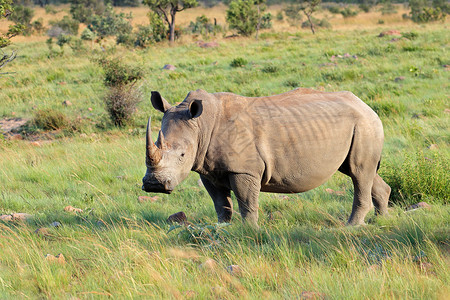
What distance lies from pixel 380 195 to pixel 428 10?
114ft

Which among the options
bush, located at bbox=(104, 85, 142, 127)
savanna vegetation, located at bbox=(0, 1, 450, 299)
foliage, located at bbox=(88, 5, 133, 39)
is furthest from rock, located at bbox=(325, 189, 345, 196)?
foliage, located at bbox=(88, 5, 133, 39)

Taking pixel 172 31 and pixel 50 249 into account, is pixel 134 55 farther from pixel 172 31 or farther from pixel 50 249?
pixel 50 249

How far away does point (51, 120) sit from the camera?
12.6 meters

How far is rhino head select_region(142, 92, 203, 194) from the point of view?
4.64m

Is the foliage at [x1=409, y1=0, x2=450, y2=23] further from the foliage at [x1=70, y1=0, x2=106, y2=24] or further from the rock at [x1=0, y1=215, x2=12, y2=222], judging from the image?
the rock at [x1=0, y1=215, x2=12, y2=222]

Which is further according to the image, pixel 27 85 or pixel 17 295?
pixel 27 85

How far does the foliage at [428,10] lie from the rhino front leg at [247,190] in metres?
33.8

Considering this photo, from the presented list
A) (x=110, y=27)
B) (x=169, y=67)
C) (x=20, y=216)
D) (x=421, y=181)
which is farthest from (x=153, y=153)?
(x=110, y=27)

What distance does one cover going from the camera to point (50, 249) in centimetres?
492

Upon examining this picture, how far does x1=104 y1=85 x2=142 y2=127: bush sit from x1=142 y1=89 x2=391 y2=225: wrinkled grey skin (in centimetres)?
741

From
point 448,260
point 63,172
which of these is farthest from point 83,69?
point 448,260

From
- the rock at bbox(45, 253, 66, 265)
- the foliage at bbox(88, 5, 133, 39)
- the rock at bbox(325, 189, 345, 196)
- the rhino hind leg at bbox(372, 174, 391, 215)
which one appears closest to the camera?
the rock at bbox(45, 253, 66, 265)

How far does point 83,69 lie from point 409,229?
617 inches

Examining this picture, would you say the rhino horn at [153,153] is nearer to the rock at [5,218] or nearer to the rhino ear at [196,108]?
the rhino ear at [196,108]
